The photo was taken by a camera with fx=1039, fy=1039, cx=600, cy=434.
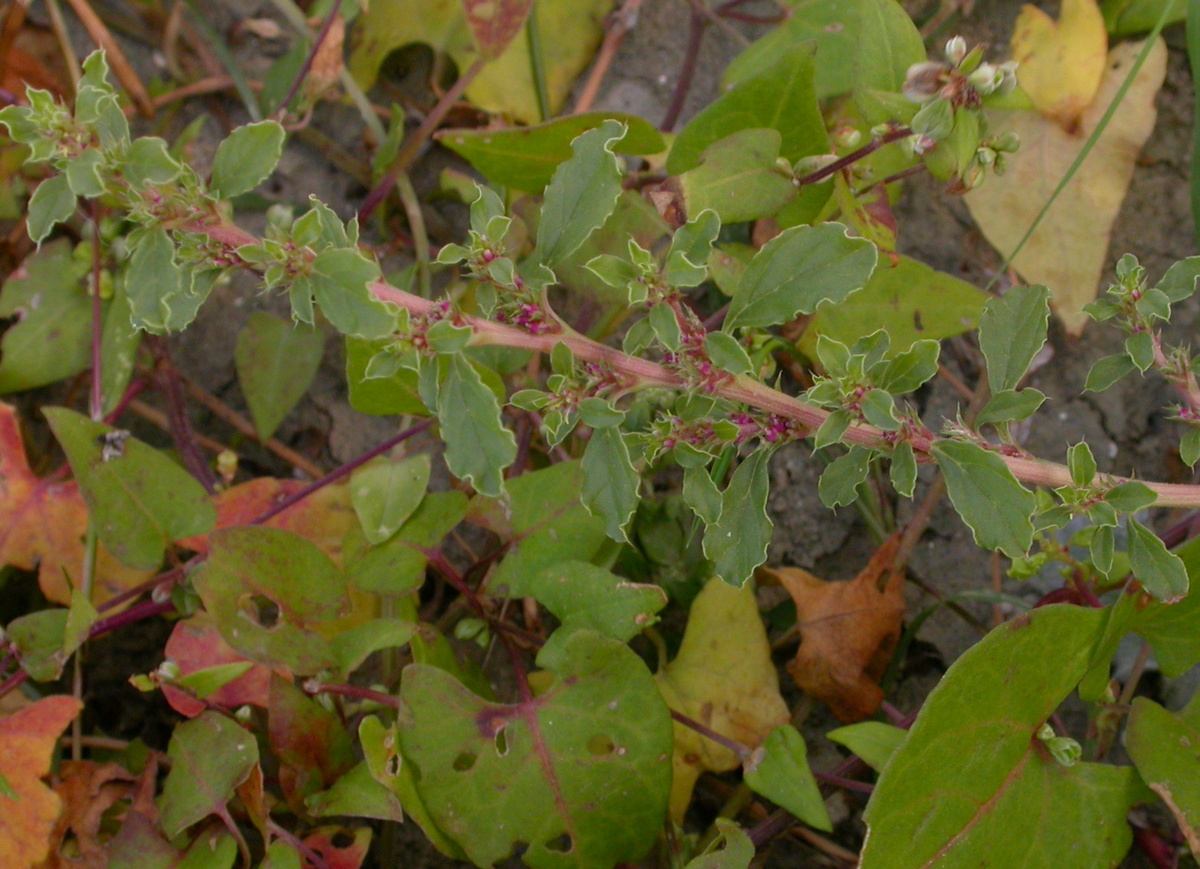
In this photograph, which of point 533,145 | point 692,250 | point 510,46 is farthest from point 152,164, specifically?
point 510,46

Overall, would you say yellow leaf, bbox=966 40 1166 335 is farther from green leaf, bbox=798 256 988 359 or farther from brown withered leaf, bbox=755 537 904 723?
brown withered leaf, bbox=755 537 904 723

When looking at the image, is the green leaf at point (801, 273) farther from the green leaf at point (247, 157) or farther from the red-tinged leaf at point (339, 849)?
the red-tinged leaf at point (339, 849)

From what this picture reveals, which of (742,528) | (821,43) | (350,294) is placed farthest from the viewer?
(821,43)

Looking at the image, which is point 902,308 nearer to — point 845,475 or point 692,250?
point 845,475

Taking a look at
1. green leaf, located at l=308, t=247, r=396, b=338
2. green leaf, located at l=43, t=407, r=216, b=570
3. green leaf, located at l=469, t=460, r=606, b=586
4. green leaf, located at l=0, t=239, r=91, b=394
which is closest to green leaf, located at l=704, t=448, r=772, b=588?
green leaf, located at l=469, t=460, r=606, b=586

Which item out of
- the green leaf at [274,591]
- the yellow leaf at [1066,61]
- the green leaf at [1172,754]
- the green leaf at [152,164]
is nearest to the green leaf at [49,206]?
the green leaf at [152,164]

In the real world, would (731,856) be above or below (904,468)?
below

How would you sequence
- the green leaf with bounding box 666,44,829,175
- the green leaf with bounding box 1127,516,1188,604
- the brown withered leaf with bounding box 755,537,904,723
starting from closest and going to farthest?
the green leaf with bounding box 1127,516,1188,604
the green leaf with bounding box 666,44,829,175
the brown withered leaf with bounding box 755,537,904,723
